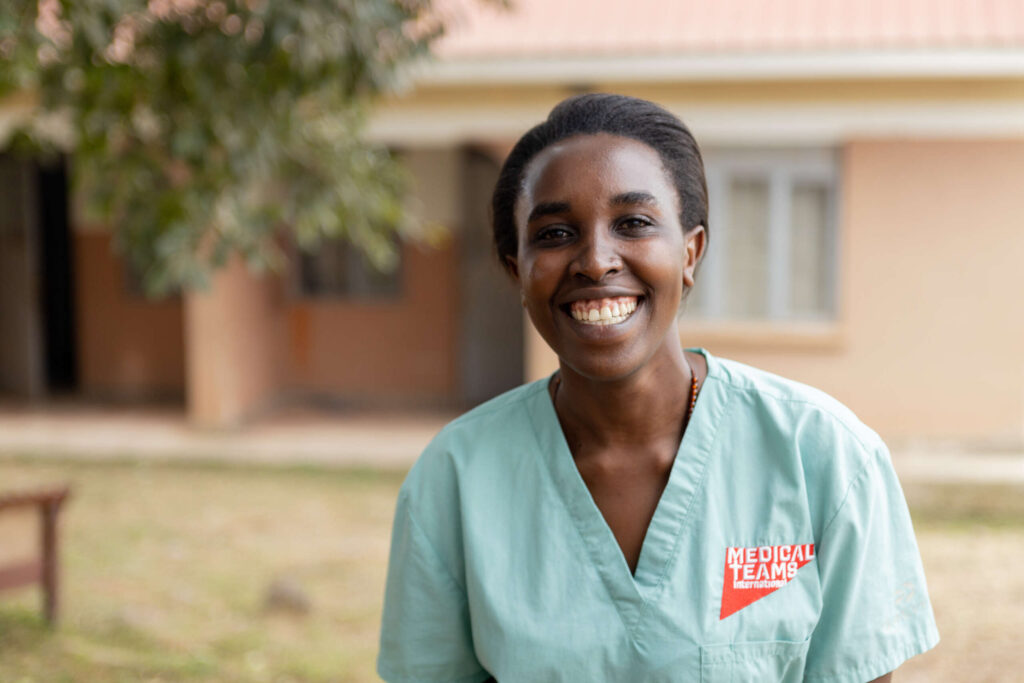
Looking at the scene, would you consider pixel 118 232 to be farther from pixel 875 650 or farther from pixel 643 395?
pixel 875 650

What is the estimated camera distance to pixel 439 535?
1637 mm

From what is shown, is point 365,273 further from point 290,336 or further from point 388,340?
point 290,336

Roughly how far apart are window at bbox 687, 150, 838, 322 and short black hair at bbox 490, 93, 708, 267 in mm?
6481

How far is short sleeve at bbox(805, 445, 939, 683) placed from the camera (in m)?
1.45

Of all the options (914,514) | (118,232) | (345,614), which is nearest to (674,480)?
(118,232)

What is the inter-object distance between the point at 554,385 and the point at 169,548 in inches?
183

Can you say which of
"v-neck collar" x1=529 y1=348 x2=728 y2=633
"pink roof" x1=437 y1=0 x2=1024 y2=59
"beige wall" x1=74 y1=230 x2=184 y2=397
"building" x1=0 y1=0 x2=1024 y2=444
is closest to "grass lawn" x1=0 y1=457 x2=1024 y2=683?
"building" x1=0 y1=0 x2=1024 y2=444

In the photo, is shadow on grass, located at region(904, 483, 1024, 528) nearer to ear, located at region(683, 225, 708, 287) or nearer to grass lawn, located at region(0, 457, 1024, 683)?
grass lawn, located at region(0, 457, 1024, 683)

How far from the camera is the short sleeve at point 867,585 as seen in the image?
1.45 meters

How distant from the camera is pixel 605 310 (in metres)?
1.49

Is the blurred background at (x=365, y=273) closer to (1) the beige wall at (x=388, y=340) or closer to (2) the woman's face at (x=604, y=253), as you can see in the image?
(1) the beige wall at (x=388, y=340)

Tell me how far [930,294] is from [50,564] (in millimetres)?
6335

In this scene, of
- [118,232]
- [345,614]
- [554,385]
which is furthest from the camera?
[345,614]

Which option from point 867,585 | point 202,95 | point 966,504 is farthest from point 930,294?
point 867,585
